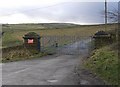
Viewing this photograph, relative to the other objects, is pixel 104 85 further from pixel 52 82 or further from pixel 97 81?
pixel 52 82

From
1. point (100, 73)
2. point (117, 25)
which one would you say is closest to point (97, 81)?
point (100, 73)

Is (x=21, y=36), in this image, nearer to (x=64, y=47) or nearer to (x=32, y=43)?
(x=64, y=47)

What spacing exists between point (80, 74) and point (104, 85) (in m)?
1.86

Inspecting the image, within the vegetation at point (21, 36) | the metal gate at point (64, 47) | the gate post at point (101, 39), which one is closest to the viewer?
the gate post at point (101, 39)

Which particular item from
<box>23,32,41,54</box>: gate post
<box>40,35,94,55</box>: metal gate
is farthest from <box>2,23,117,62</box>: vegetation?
<box>40,35,94,55</box>: metal gate

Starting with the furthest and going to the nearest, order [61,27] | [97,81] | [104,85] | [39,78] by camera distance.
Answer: [61,27] < [39,78] < [97,81] < [104,85]

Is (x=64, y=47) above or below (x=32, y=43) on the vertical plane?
below

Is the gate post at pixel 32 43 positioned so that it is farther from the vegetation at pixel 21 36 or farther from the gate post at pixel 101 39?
the gate post at pixel 101 39

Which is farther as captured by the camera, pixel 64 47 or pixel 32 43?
pixel 64 47

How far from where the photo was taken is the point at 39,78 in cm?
768

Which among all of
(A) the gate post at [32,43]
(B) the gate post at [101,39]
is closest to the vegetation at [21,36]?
(A) the gate post at [32,43]

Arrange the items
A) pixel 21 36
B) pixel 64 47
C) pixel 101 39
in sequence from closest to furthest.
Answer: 1. pixel 101 39
2. pixel 64 47
3. pixel 21 36

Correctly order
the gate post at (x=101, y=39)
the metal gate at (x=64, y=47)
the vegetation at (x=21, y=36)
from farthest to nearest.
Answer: the metal gate at (x=64, y=47) < the vegetation at (x=21, y=36) < the gate post at (x=101, y=39)

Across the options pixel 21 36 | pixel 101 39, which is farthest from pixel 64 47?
pixel 21 36
